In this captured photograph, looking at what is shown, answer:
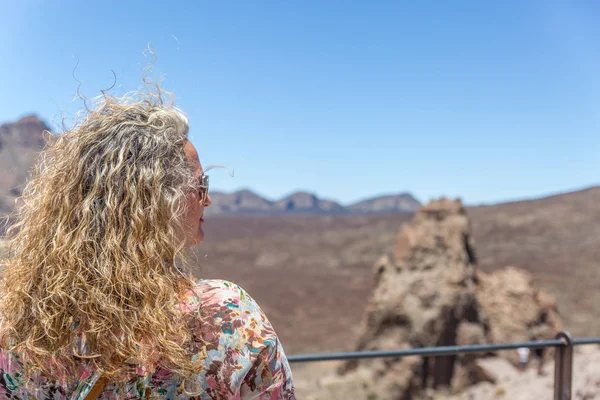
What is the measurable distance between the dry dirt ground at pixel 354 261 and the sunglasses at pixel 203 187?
1962 mm

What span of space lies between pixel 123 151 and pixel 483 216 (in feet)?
167

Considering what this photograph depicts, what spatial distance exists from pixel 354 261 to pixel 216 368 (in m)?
33.2

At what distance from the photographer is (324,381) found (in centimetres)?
792

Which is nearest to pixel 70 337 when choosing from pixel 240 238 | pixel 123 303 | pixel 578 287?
pixel 123 303

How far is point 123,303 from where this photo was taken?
3.54ft

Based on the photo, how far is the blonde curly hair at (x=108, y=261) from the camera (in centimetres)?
107

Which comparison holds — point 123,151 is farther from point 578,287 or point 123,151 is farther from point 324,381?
point 578,287

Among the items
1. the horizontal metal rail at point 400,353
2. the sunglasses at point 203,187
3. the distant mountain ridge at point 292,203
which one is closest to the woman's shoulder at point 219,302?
the sunglasses at point 203,187

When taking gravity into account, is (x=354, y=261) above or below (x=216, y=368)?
below

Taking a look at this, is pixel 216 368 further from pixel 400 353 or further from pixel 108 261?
pixel 400 353

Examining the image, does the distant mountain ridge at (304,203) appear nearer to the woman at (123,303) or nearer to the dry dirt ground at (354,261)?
the dry dirt ground at (354,261)

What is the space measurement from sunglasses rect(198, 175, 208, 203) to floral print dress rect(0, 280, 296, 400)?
0.77 ft

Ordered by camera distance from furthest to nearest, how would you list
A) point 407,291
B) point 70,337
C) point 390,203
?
point 390,203, point 407,291, point 70,337

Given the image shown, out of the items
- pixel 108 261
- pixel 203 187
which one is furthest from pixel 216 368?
pixel 203 187
